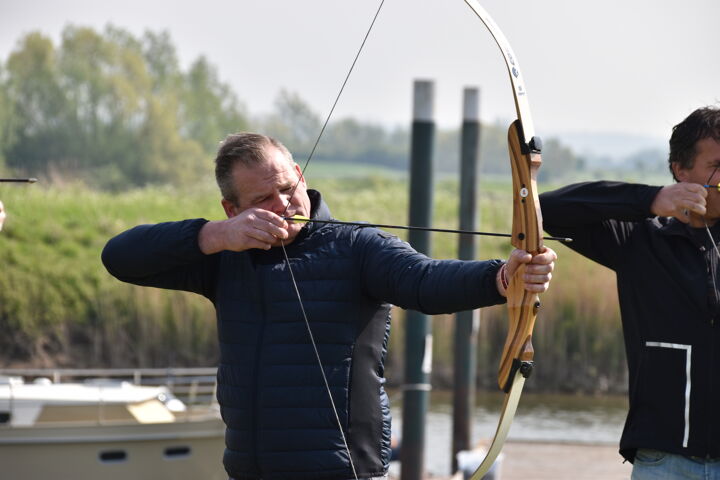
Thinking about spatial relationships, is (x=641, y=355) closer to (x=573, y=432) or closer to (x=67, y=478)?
(x=67, y=478)

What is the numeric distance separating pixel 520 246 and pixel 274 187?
0.65 meters

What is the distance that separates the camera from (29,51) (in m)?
28.0

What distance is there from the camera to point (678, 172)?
3.04m

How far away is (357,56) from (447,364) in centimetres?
1124

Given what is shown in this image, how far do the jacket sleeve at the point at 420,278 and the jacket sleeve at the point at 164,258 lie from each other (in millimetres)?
423

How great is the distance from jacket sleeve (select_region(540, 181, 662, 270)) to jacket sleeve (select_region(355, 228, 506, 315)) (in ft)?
1.73

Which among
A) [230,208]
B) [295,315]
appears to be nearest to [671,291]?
[295,315]

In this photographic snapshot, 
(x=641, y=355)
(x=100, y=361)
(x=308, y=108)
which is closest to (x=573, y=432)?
(x=100, y=361)

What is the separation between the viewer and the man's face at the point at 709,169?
116 inches

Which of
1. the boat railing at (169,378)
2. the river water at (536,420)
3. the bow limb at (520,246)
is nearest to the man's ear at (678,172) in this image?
the bow limb at (520,246)

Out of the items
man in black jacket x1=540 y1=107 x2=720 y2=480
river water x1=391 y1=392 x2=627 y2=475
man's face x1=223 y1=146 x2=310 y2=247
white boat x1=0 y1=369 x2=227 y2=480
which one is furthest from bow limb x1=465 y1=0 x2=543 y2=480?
river water x1=391 y1=392 x2=627 y2=475

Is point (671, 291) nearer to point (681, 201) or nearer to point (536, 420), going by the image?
point (681, 201)

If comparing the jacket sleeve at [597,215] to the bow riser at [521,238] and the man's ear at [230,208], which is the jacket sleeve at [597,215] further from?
the man's ear at [230,208]

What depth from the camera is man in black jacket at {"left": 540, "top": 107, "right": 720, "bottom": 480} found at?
2867 mm
